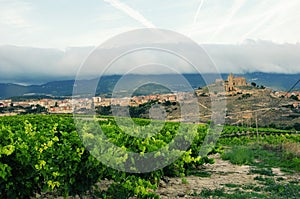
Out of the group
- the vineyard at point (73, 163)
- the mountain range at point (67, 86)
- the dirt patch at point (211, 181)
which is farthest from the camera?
the mountain range at point (67, 86)

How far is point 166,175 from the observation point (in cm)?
1001

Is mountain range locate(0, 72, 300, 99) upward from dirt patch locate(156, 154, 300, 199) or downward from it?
upward

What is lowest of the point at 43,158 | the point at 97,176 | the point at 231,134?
the point at 231,134

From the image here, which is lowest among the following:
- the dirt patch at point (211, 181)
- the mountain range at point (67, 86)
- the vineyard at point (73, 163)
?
the dirt patch at point (211, 181)

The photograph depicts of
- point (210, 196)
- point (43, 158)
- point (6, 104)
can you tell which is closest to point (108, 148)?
point (43, 158)

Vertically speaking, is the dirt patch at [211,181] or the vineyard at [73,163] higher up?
the vineyard at [73,163]

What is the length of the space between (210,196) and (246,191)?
1.07 meters

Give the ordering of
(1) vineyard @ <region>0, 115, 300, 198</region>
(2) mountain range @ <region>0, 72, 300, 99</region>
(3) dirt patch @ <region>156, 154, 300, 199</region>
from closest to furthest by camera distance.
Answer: (1) vineyard @ <region>0, 115, 300, 198</region>
(3) dirt patch @ <region>156, 154, 300, 199</region>
(2) mountain range @ <region>0, 72, 300, 99</region>

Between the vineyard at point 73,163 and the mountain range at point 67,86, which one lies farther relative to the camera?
the mountain range at point 67,86

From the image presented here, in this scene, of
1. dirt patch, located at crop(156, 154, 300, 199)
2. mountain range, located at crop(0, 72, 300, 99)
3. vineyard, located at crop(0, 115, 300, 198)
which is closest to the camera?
vineyard, located at crop(0, 115, 300, 198)

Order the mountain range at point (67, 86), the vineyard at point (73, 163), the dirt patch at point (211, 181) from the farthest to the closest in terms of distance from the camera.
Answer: the mountain range at point (67, 86)
the dirt patch at point (211, 181)
the vineyard at point (73, 163)

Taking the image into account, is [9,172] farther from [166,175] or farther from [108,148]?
[166,175]

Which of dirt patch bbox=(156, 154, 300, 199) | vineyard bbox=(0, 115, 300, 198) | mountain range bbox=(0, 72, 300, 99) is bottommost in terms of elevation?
dirt patch bbox=(156, 154, 300, 199)

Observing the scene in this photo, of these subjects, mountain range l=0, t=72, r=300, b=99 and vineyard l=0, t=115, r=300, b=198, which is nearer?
vineyard l=0, t=115, r=300, b=198
